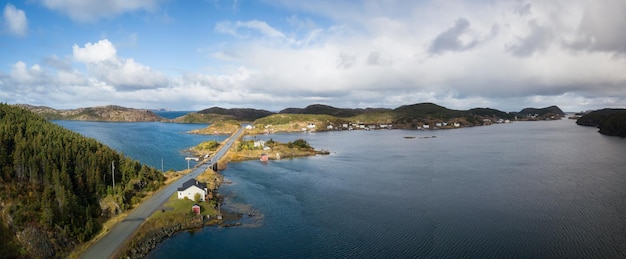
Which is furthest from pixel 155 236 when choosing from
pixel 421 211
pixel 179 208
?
pixel 421 211

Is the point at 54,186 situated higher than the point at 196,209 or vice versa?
the point at 54,186

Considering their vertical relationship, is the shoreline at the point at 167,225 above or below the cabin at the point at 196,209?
below

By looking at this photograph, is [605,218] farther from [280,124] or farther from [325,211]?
[280,124]

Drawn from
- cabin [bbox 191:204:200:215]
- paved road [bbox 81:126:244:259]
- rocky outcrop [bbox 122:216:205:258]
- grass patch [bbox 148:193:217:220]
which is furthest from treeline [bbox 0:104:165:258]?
cabin [bbox 191:204:200:215]

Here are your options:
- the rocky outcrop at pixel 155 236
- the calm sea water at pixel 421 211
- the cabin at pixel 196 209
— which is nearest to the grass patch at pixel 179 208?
the cabin at pixel 196 209

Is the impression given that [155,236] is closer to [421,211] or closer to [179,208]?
[179,208]

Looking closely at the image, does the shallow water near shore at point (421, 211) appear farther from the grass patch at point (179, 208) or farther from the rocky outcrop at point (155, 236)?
the grass patch at point (179, 208)

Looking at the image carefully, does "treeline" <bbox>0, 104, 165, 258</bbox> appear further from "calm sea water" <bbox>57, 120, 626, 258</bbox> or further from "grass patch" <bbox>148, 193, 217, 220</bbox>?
"calm sea water" <bbox>57, 120, 626, 258</bbox>
